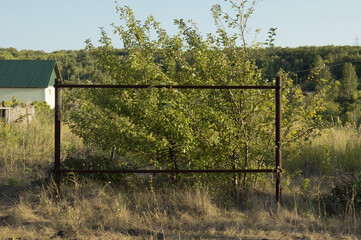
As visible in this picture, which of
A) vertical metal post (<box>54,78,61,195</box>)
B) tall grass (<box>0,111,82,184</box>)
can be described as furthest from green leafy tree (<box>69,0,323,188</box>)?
tall grass (<box>0,111,82,184</box>)

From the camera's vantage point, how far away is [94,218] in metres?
4.45

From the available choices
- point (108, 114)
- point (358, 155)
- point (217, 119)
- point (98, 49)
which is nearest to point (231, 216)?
point (217, 119)

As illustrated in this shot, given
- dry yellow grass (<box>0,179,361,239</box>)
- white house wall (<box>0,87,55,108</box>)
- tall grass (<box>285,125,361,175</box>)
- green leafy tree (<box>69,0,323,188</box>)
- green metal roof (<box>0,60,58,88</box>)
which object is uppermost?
green metal roof (<box>0,60,58,88</box>)

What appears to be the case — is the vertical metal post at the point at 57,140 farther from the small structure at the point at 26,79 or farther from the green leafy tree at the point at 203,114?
the small structure at the point at 26,79

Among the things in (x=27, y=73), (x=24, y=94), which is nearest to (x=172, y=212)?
(x=24, y=94)

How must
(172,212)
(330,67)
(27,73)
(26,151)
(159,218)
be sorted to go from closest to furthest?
1. (159,218)
2. (172,212)
3. (26,151)
4. (27,73)
5. (330,67)

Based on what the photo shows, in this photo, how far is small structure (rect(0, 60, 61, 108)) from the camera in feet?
113

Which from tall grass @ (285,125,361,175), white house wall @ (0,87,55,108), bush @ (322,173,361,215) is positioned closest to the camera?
bush @ (322,173,361,215)

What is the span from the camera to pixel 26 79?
114 feet

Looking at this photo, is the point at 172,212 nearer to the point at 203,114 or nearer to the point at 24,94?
the point at 203,114

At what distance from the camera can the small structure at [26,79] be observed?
1357 inches

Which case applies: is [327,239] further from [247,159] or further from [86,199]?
[86,199]

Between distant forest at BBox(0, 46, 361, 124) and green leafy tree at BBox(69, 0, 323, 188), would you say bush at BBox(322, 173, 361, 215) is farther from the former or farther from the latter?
distant forest at BBox(0, 46, 361, 124)

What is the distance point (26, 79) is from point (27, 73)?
784 mm
